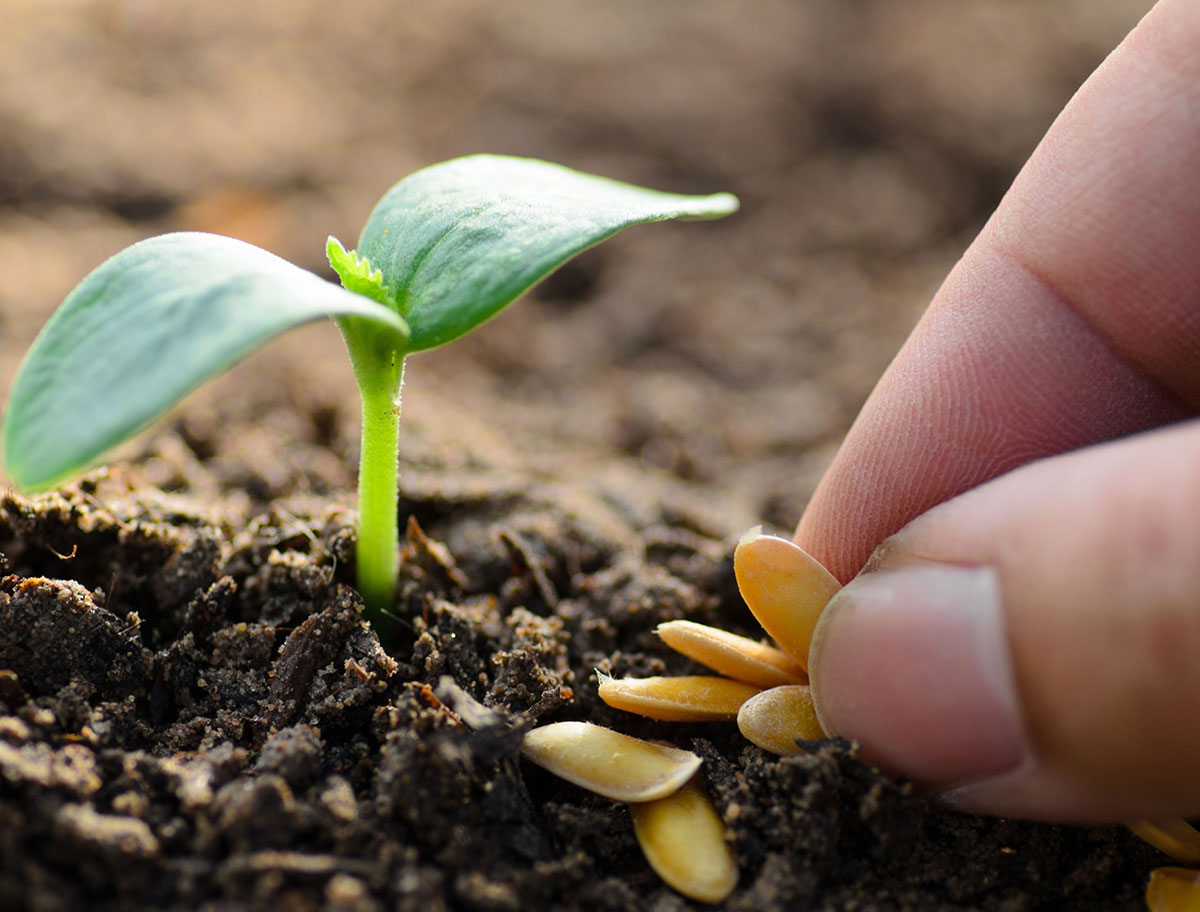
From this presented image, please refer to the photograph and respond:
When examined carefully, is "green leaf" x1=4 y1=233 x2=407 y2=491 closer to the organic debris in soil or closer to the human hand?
the organic debris in soil

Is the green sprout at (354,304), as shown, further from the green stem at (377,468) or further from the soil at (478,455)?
the soil at (478,455)

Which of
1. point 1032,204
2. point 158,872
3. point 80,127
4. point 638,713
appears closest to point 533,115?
point 80,127

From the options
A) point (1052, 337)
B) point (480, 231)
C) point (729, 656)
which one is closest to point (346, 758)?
point (729, 656)

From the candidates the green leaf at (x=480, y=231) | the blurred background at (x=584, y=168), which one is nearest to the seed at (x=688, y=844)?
the green leaf at (x=480, y=231)

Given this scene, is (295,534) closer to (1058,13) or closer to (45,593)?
(45,593)

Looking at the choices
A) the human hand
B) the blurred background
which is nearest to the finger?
the human hand

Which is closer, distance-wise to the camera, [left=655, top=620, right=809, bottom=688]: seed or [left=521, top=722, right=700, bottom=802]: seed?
[left=521, top=722, right=700, bottom=802]: seed

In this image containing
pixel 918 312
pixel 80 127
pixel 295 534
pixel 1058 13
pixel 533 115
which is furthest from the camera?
pixel 1058 13
